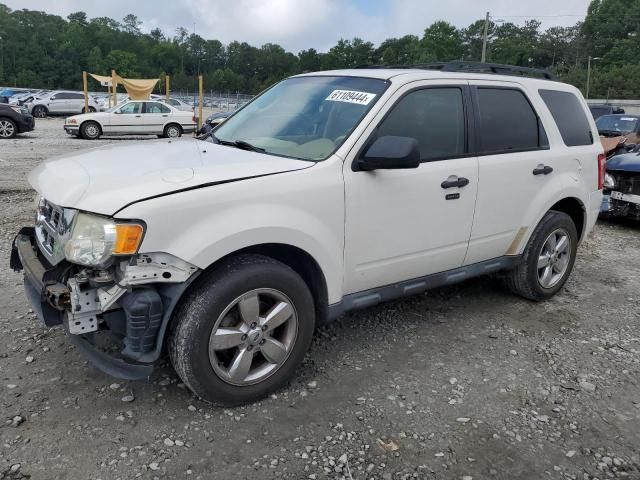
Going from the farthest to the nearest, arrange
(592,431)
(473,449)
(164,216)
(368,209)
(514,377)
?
(514,377)
(368,209)
(592,431)
(473,449)
(164,216)

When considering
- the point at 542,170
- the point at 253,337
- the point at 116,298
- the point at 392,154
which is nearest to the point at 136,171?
the point at 116,298

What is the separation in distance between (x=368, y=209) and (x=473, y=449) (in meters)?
1.43

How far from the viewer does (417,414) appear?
124 inches

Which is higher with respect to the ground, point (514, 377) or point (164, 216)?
point (164, 216)

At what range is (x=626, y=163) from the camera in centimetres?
797

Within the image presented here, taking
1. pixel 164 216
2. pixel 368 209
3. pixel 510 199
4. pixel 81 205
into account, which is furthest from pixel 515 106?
pixel 81 205

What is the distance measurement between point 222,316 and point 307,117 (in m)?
1.51

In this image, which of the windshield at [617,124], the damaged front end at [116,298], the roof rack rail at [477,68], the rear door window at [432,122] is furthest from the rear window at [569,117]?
the windshield at [617,124]

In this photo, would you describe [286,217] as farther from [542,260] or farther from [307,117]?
[542,260]

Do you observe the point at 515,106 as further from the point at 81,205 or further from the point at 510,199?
the point at 81,205

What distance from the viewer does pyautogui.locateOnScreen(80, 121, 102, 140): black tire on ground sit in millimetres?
19203

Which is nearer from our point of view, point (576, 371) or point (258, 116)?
point (576, 371)

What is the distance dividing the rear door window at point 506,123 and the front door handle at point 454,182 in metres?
0.34

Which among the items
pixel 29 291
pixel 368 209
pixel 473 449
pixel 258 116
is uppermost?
pixel 258 116
